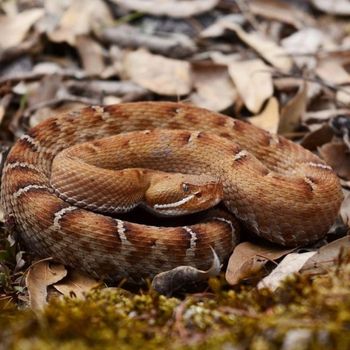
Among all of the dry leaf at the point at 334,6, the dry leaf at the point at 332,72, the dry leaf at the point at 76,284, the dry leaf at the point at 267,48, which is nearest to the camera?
the dry leaf at the point at 76,284

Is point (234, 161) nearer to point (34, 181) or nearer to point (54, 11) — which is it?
point (34, 181)

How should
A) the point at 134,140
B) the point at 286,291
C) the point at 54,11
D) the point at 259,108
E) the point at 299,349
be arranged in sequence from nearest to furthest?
the point at 299,349, the point at 286,291, the point at 134,140, the point at 259,108, the point at 54,11

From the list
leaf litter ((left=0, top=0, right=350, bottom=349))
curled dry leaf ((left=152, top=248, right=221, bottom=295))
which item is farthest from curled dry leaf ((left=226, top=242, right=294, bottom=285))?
curled dry leaf ((left=152, top=248, right=221, bottom=295))

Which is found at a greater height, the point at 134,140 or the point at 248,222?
the point at 134,140

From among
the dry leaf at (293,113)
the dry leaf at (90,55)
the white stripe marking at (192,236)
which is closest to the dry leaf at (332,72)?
the dry leaf at (293,113)

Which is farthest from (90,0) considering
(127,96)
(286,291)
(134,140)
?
(286,291)

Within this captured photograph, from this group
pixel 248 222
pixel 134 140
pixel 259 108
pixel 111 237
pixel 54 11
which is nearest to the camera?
pixel 111 237

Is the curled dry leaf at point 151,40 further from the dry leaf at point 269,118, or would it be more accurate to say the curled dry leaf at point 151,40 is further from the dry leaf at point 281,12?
the dry leaf at point 269,118
